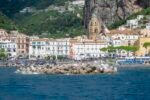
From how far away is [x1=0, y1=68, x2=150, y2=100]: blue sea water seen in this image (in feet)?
228

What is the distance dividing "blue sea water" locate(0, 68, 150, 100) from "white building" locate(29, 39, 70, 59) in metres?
80.0

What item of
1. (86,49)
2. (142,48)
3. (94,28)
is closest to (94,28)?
(94,28)

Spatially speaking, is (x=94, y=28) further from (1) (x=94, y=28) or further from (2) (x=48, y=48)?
(2) (x=48, y=48)

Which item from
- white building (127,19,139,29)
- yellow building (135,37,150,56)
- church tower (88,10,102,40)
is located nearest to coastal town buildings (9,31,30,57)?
church tower (88,10,102,40)

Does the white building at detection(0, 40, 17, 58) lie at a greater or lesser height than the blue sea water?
greater

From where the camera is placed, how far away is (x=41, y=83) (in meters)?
88.9

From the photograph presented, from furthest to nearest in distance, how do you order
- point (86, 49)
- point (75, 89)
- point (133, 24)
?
point (133, 24) → point (86, 49) → point (75, 89)

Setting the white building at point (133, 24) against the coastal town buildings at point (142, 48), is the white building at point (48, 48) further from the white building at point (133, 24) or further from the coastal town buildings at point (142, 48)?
the white building at point (133, 24)

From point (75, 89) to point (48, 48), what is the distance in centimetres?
10147

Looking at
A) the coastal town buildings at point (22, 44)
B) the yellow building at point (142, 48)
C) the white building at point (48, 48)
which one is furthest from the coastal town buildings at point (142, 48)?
the coastal town buildings at point (22, 44)

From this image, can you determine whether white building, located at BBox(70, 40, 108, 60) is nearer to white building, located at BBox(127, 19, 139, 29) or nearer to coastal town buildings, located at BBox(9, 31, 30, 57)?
coastal town buildings, located at BBox(9, 31, 30, 57)

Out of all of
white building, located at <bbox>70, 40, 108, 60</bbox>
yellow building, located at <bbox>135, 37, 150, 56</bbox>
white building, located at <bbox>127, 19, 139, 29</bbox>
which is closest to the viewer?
yellow building, located at <bbox>135, 37, 150, 56</bbox>

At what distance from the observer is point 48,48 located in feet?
591

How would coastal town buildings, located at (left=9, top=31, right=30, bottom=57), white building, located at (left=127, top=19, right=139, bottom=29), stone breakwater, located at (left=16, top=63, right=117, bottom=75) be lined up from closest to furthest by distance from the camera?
stone breakwater, located at (left=16, top=63, right=117, bottom=75)
coastal town buildings, located at (left=9, top=31, right=30, bottom=57)
white building, located at (left=127, top=19, right=139, bottom=29)
